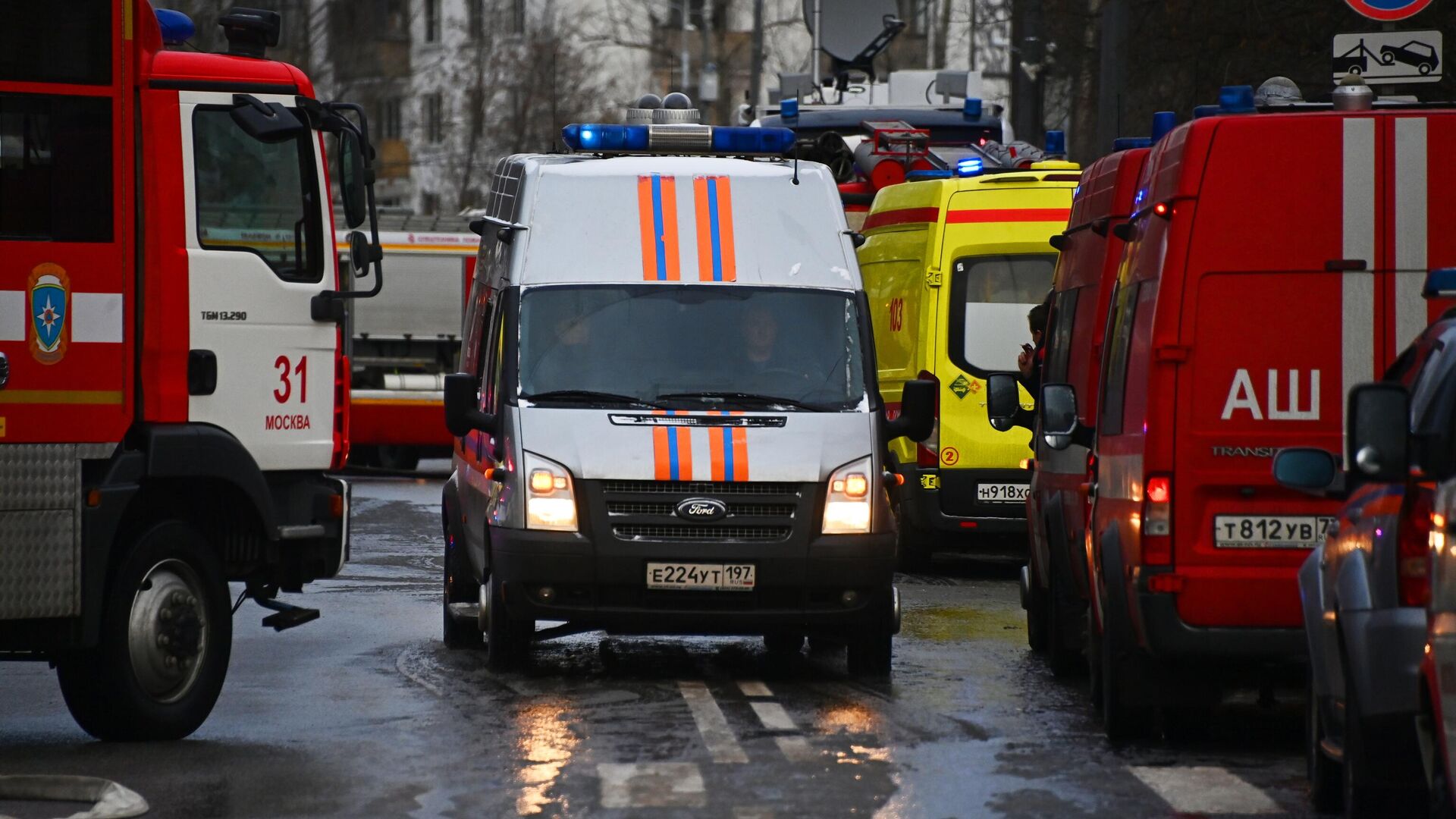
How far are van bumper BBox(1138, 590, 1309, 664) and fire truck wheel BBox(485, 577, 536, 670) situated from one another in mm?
3544

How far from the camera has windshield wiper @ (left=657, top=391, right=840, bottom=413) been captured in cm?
1180

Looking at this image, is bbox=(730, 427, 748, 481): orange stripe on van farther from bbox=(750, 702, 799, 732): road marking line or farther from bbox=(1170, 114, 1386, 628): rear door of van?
bbox=(1170, 114, 1386, 628): rear door of van

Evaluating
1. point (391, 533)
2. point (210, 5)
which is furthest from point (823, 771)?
point (210, 5)

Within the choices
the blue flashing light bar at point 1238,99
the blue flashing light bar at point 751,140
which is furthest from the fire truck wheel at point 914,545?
the blue flashing light bar at point 1238,99

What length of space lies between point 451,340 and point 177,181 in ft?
70.1

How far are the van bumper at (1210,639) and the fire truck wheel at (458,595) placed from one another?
15.9ft

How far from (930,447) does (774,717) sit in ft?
24.3

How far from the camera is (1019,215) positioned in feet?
57.6

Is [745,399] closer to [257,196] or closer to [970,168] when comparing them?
[257,196]

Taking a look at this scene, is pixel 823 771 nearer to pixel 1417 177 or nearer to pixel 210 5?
pixel 1417 177

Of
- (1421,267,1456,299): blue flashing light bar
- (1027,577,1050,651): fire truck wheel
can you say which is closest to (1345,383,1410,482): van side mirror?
(1421,267,1456,299): blue flashing light bar

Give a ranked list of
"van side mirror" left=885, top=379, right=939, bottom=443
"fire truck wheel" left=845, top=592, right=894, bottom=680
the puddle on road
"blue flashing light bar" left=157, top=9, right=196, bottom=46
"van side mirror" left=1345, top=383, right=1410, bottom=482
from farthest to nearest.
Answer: the puddle on road → "van side mirror" left=885, top=379, right=939, bottom=443 → "fire truck wheel" left=845, top=592, right=894, bottom=680 → "blue flashing light bar" left=157, top=9, right=196, bottom=46 → "van side mirror" left=1345, top=383, right=1410, bottom=482

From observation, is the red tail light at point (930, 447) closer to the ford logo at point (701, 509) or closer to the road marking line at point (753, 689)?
the road marking line at point (753, 689)

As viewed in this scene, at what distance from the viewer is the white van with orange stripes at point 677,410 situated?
11344 millimetres
